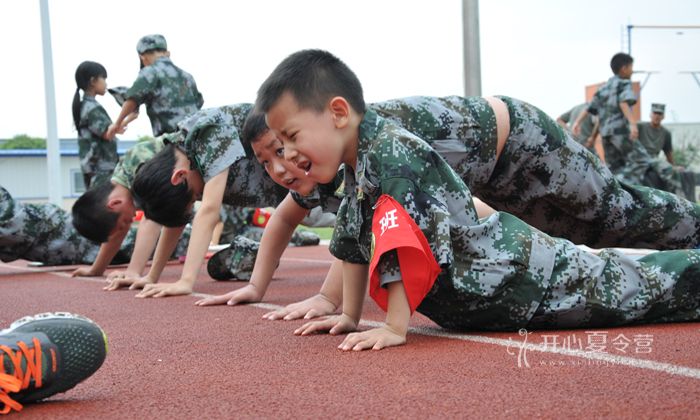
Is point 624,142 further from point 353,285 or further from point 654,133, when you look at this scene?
point 353,285

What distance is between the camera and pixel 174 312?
3779mm

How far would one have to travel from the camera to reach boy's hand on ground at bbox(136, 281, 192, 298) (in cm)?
432

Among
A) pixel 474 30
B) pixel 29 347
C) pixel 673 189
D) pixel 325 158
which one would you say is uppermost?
pixel 474 30

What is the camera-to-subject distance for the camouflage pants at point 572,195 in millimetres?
3613

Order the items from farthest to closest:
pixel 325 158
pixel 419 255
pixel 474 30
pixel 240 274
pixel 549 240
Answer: pixel 474 30 → pixel 240 274 → pixel 549 240 → pixel 325 158 → pixel 419 255

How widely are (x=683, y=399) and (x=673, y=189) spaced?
9.50 m

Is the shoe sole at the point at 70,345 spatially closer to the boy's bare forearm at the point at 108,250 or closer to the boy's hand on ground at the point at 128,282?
the boy's hand on ground at the point at 128,282

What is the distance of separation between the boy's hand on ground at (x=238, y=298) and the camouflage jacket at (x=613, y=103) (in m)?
7.78

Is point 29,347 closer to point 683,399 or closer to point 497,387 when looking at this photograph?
point 497,387

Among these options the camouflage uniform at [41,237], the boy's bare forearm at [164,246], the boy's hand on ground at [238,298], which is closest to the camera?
the boy's hand on ground at [238,298]

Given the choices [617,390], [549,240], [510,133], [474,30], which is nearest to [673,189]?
[474,30]

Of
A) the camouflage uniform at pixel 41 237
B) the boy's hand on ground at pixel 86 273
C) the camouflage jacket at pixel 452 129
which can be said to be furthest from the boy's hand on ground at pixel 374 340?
the camouflage uniform at pixel 41 237

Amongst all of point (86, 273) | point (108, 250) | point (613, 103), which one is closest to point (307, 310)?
point (108, 250)

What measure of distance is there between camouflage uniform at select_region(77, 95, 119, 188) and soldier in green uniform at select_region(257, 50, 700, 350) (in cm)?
631
